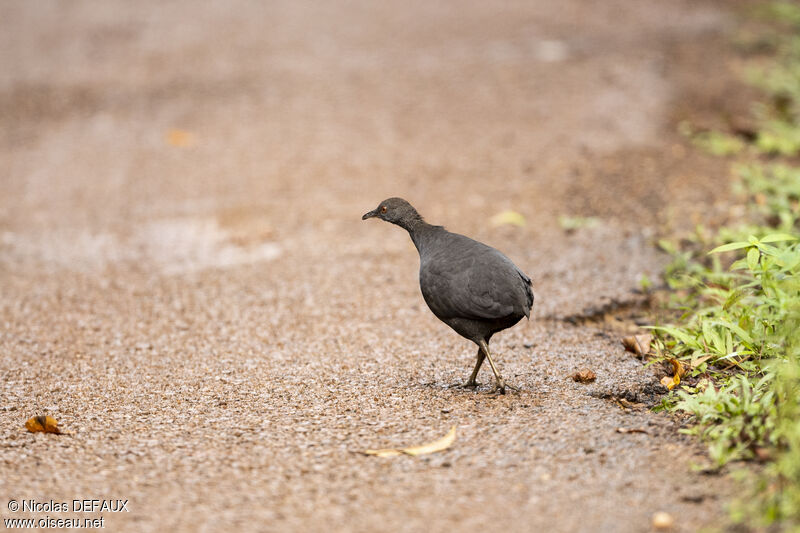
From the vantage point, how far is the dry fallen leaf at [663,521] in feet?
8.14

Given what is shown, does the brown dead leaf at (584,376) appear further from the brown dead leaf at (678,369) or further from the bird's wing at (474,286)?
the bird's wing at (474,286)

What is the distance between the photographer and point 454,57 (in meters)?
10.3

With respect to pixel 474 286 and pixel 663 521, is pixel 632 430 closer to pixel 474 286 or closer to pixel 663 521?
pixel 663 521

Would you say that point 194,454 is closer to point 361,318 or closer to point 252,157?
point 361,318

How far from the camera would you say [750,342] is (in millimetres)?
3652

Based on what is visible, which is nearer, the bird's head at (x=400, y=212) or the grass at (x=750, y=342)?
the grass at (x=750, y=342)

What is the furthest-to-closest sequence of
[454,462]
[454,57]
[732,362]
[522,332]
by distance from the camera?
[454,57]
[522,332]
[732,362]
[454,462]

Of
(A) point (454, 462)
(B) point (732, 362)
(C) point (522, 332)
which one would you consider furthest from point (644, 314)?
(A) point (454, 462)

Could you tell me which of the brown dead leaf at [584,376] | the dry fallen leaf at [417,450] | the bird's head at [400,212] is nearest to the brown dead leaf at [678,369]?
the brown dead leaf at [584,376]

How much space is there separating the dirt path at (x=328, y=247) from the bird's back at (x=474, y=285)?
43 centimetres

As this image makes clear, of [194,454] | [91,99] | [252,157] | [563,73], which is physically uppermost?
[563,73]

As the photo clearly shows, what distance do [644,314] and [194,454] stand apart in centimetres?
292

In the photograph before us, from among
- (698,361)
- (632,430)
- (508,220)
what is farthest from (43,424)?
(508,220)

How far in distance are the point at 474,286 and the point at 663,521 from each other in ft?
4.53
